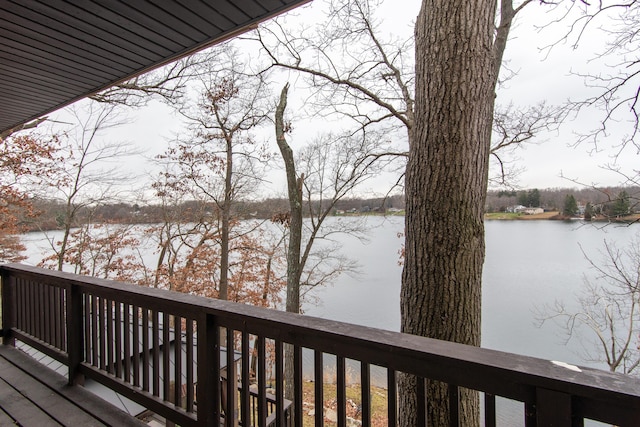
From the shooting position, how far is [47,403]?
7.13 feet

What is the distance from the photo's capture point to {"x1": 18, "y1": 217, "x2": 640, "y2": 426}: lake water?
412 inches

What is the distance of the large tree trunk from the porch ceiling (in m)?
1.25

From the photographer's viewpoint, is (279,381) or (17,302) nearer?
(279,381)

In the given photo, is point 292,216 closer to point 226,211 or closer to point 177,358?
point 226,211

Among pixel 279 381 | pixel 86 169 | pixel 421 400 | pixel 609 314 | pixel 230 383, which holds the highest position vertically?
pixel 86 169

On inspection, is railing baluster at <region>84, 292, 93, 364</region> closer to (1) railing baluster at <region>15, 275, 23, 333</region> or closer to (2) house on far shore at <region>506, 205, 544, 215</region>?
(1) railing baluster at <region>15, 275, 23, 333</region>

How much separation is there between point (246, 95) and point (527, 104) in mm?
8218

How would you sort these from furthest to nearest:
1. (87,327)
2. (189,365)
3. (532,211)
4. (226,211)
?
(226,211), (532,211), (87,327), (189,365)

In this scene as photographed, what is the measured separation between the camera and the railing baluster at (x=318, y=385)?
1188 mm

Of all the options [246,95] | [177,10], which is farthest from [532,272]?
[177,10]

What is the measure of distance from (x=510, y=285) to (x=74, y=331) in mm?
13870

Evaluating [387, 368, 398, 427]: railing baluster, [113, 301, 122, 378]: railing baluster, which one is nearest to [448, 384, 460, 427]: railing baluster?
[387, 368, 398, 427]: railing baluster

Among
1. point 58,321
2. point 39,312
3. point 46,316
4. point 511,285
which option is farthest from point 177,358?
point 511,285

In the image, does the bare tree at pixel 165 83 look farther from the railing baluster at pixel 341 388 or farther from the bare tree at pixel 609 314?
the bare tree at pixel 609 314
